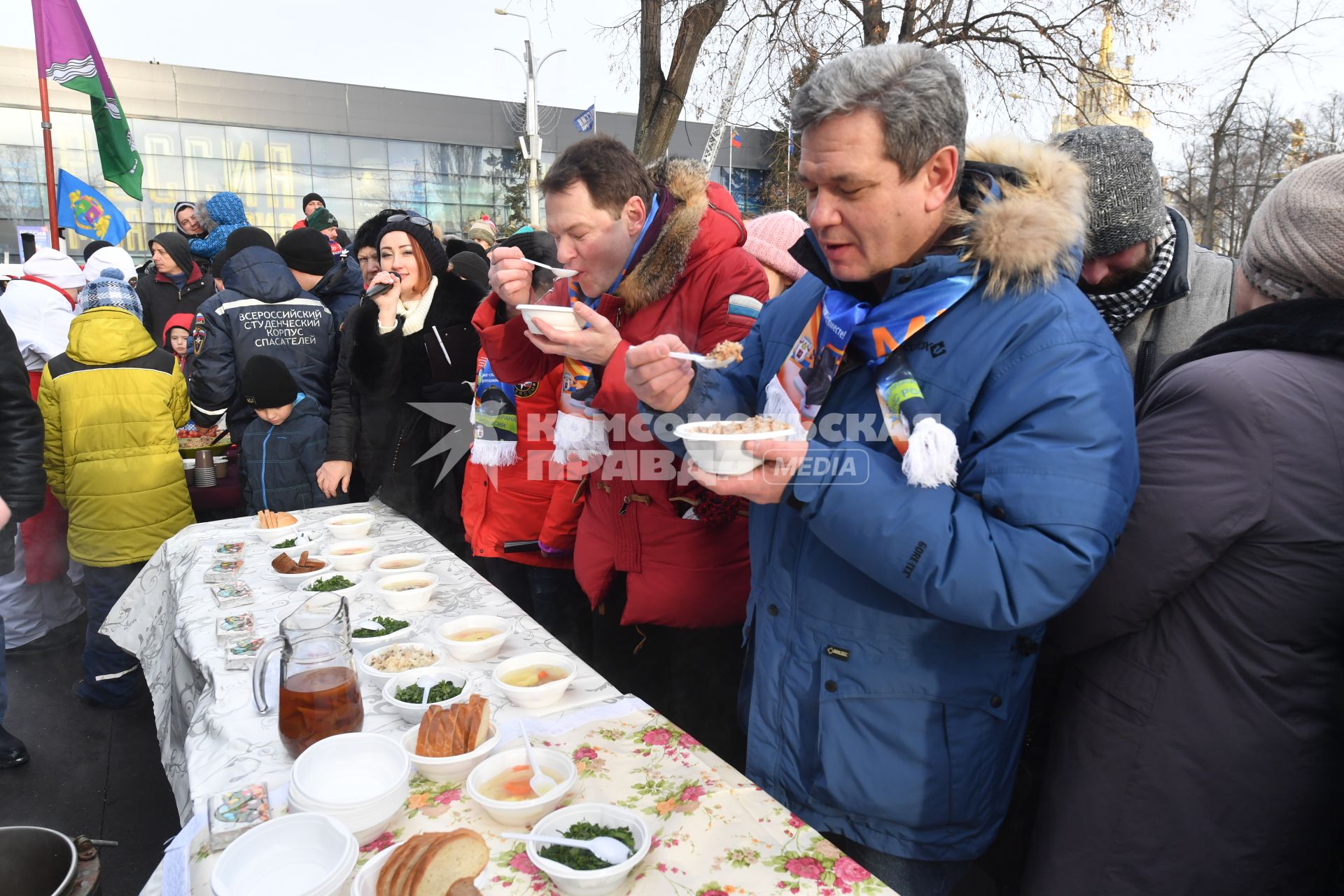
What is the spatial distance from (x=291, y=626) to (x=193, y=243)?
265 inches

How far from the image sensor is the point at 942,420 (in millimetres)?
1306

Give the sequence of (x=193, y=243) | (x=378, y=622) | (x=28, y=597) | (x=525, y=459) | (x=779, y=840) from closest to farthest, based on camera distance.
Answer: (x=779, y=840) → (x=378, y=622) → (x=525, y=459) → (x=28, y=597) → (x=193, y=243)

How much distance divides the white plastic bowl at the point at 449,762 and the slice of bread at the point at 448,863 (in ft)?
0.59

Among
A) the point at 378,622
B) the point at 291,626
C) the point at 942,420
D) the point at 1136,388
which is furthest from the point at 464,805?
the point at 1136,388

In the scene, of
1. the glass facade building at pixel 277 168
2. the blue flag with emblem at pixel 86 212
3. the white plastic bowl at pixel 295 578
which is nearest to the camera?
the white plastic bowl at pixel 295 578


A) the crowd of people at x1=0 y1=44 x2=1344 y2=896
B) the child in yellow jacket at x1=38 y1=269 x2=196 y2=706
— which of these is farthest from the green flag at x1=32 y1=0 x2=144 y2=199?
the crowd of people at x1=0 y1=44 x2=1344 y2=896

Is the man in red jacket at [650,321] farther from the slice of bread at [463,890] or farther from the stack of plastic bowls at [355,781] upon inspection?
the slice of bread at [463,890]

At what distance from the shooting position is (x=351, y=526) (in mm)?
2912

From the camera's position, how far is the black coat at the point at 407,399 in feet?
11.2

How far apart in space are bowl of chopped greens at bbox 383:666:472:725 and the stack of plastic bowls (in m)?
0.16

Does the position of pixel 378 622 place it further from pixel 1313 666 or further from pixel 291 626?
pixel 1313 666

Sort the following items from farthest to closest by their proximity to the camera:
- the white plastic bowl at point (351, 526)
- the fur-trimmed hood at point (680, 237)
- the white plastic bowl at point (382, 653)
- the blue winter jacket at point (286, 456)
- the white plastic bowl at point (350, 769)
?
the blue winter jacket at point (286, 456), the white plastic bowl at point (351, 526), the fur-trimmed hood at point (680, 237), the white plastic bowl at point (382, 653), the white plastic bowl at point (350, 769)

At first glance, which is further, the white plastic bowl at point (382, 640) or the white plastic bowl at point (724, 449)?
the white plastic bowl at point (382, 640)

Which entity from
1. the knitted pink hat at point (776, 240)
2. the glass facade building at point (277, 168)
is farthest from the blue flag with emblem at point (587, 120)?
the knitted pink hat at point (776, 240)
